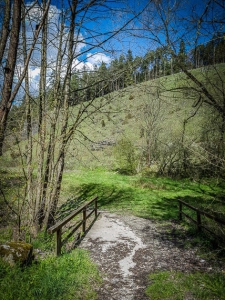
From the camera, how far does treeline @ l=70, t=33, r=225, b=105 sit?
15.8 ft

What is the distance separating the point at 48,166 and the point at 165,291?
5183 mm

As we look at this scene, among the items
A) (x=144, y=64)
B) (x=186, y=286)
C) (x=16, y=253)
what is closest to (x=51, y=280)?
(x=16, y=253)

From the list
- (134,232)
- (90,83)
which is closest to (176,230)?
(134,232)

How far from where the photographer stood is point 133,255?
18.2ft

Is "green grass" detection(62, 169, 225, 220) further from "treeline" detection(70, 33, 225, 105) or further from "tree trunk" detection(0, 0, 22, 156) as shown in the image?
"tree trunk" detection(0, 0, 22, 156)

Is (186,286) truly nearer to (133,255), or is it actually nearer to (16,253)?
(133,255)

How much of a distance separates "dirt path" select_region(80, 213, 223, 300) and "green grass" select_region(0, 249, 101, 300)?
318mm

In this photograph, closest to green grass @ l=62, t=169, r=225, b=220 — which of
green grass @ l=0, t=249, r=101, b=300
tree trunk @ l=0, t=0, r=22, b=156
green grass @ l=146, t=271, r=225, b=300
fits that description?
green grass @ l=146, t=271, r=225, b=300

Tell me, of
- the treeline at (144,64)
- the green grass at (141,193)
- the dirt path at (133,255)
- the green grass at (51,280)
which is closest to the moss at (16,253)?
the green grass at (51,280)

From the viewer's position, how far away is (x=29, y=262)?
179 inches

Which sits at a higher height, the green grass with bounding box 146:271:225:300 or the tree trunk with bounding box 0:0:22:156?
the tree trunk with bounding box 0:0:22:156

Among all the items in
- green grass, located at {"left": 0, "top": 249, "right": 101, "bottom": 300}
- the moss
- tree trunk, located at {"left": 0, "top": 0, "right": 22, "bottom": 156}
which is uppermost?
tree trunk, located at {"left": 0, "top": 0, "right": 22, "bottom": 156}

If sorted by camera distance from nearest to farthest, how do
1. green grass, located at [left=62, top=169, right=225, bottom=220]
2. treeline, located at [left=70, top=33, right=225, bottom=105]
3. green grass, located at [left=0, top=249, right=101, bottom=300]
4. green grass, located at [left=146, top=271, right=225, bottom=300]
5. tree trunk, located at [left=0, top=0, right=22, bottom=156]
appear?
tree trunk, located at [left=0, top=0, right=22, bottom=156], green grass, located at [left=0, top=249, right=101, bottom=300], green grass, located at [left=146, top=271, right=225, bottom=300], treeline, located at [left=70, top=33, right=225, bottom=105], green grass, located at [left=62, top=169, right=225, bottom=220]

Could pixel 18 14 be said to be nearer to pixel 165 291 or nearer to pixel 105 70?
pixel 105 70
